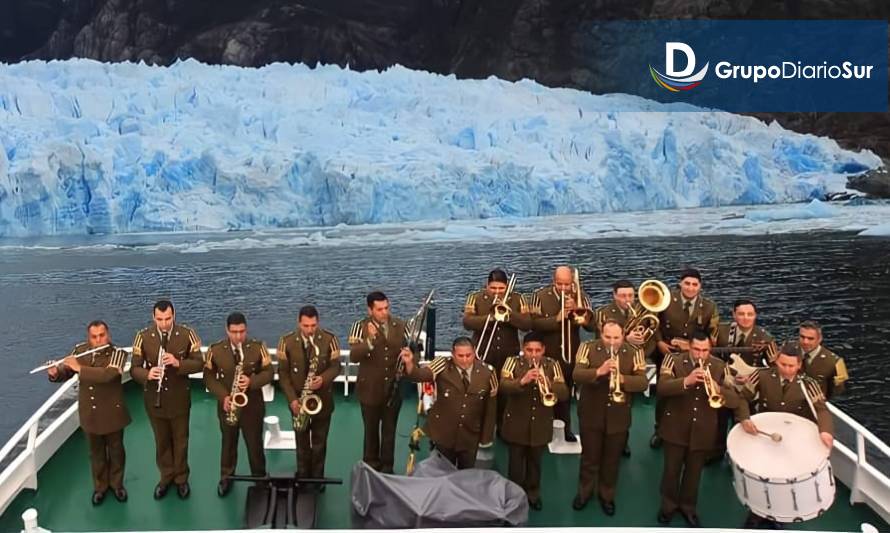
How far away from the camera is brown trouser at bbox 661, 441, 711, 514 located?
476cm

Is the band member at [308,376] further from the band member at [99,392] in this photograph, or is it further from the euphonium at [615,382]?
the euphonium at [615,382]

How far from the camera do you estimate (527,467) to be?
200 inches

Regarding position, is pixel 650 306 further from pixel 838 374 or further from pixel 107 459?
pixel 107 459

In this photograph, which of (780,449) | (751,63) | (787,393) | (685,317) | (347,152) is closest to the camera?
(780,449)

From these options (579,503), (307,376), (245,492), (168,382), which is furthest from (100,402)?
(579,503)

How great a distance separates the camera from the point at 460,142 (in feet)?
99.6

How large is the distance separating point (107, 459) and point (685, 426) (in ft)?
13.6

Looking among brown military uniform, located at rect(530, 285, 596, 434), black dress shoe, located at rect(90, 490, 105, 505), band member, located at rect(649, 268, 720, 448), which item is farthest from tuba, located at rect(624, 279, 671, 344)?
black dress shoe, located at rect(90, 490, 105, 505)

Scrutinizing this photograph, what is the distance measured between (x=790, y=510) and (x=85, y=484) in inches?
196

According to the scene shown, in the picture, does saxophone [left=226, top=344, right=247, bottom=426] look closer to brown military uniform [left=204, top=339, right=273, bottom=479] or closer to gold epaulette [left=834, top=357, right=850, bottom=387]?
brown military uniform [left=204, top=339, right=273, bottom=479]

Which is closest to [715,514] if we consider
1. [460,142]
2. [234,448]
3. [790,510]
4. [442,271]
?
[790,510]

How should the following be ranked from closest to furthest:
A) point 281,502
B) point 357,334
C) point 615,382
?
point 615,382, point 281,502, point 357,334

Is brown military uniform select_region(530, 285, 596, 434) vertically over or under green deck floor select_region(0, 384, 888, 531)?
over

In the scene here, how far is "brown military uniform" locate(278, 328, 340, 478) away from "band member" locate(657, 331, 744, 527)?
2302mm
